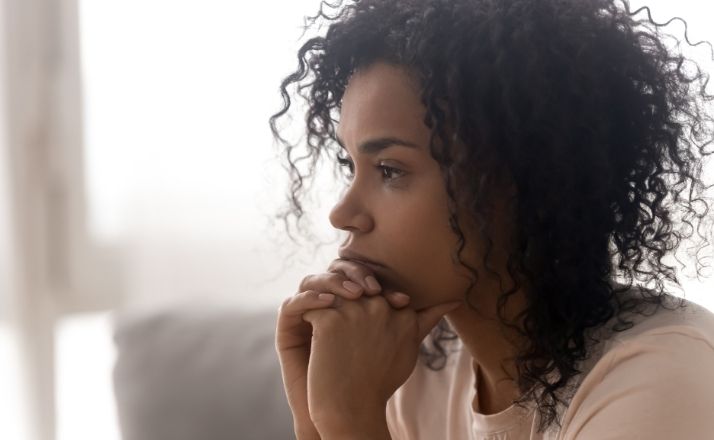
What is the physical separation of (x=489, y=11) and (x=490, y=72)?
0.26 ft

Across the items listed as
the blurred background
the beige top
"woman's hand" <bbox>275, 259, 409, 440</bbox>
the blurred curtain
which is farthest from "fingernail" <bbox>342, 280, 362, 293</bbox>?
the blurred curtain

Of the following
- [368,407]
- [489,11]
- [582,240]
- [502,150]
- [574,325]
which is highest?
[489,11]

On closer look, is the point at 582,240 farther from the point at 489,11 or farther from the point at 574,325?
the point at 489,11

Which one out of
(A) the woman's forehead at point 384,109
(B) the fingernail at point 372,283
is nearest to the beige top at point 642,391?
(B) the fingernail at point 372,283

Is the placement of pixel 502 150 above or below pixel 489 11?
below

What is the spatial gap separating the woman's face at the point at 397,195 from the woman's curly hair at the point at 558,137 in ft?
0.08

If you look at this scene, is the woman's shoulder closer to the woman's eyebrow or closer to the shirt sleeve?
the shirt sleeve

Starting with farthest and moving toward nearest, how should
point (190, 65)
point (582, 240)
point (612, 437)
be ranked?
point (190, 65)
point (582, 240)
point (612, 437)

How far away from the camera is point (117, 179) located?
2703mm

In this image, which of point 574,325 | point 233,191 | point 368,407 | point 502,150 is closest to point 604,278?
point 574,325

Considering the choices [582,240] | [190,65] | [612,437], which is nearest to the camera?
[612,437]

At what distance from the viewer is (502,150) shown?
3.80 ft

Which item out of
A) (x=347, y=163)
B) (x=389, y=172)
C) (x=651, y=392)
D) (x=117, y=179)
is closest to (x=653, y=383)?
(x=651, y=392)

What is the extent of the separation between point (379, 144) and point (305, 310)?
256 millimetres
